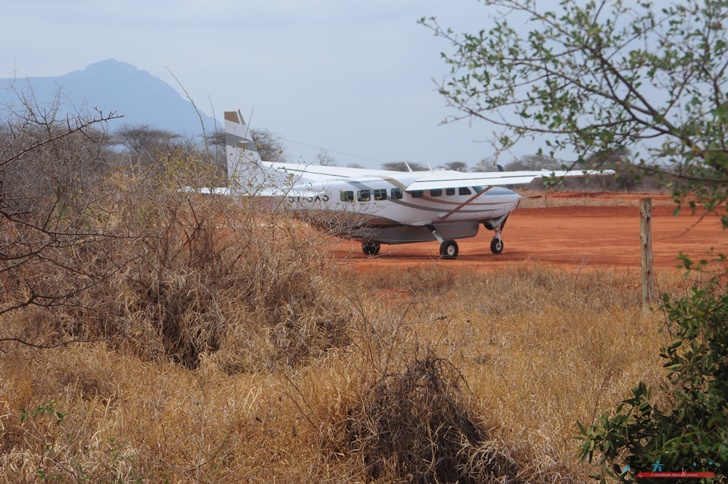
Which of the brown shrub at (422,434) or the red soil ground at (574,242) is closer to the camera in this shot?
the brown shrub at (422,434)

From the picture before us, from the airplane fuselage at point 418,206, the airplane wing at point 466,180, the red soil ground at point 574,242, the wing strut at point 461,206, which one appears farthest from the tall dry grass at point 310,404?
the wing strut at point 461,206

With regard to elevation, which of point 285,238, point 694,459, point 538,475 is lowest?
point 538,475

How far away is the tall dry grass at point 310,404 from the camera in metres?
4.86

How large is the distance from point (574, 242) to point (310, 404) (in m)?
26.7

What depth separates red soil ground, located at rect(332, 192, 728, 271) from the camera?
21.6m

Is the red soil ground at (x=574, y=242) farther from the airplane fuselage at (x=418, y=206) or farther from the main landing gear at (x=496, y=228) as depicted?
the airplane fuselage at (x=418, y=206)

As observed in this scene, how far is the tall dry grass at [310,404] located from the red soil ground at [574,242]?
2932 mm

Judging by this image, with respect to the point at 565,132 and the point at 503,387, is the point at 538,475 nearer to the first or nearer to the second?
the point at 503,387

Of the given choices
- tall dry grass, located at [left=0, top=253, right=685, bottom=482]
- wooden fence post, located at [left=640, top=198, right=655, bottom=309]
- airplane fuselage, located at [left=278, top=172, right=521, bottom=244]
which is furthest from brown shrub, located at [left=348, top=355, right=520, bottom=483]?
airplane fuselage, located at [left=278, top=172, right=521, bottom=244]

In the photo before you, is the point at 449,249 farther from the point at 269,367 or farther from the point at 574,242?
the point at 269,367

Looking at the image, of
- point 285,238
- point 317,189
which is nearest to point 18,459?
point 285,238

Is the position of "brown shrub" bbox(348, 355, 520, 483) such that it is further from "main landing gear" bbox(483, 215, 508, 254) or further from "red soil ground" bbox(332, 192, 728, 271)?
"main landing gear" bbox(483, 215, 508, 254)

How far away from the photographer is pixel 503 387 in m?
6.16

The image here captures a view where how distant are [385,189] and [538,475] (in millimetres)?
19163
